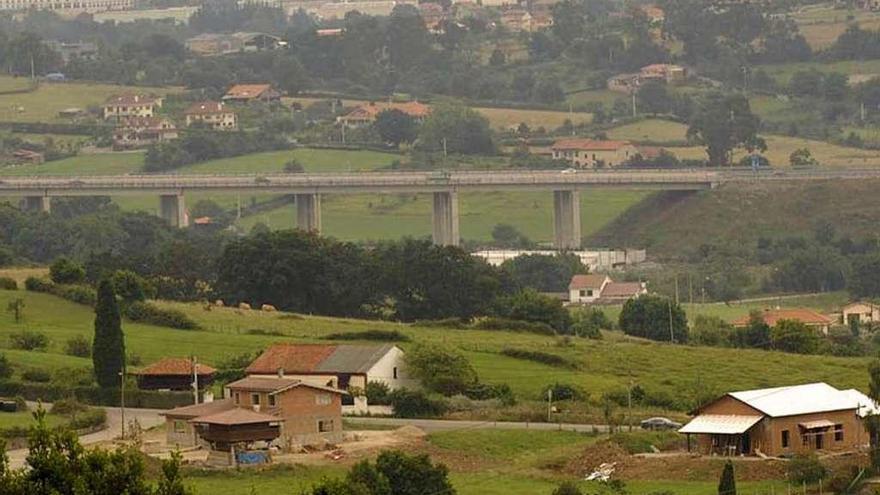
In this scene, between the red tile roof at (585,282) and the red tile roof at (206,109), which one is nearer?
the red tile roof at (585,282)

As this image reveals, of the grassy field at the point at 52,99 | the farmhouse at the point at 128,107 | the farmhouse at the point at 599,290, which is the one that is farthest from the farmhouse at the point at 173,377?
the farmhouse at the point at 128,107

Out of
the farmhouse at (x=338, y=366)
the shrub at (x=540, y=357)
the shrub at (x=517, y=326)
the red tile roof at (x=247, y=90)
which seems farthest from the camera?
the red tile roof at (x=247, y=90)

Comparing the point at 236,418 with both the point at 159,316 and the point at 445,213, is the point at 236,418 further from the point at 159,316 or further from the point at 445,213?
the point at 445,213

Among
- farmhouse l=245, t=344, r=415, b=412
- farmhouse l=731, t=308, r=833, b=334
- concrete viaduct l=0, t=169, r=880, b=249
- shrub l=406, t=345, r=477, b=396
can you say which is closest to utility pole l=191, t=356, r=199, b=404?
farmhouse l=245, t=344, r=415, b=412

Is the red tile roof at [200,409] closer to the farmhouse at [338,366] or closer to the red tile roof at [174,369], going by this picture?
the farmhouse at [338,366]

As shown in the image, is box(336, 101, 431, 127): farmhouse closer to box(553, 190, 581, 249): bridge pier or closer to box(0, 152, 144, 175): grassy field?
box(0, 152, 144, 175): grassy field

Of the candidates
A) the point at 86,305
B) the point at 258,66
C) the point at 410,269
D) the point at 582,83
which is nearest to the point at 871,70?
the point at 582,83

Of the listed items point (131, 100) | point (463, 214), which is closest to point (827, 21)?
point (131, 100)
